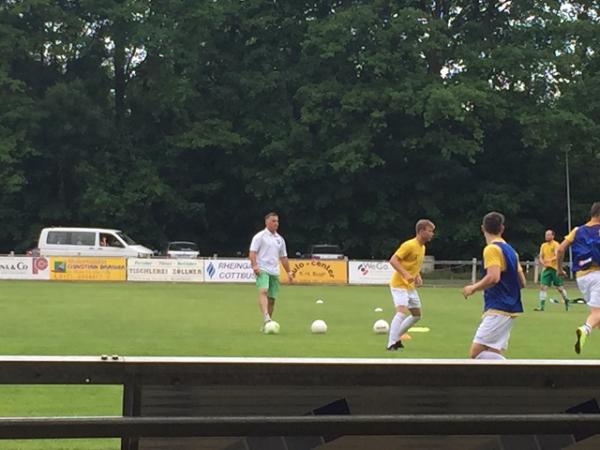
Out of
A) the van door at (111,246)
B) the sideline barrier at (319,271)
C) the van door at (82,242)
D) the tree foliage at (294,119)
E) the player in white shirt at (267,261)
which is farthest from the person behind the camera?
the tree foliage at (294,119)

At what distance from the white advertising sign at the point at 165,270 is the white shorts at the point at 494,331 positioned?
28589 mm

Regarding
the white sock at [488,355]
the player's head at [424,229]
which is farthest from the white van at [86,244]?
the white sock at [488,355]

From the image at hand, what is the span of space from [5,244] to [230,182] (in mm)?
12246

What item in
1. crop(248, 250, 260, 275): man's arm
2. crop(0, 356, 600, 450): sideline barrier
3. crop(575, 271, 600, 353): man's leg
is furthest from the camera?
crop(248, 250, 260, 275): man's arm

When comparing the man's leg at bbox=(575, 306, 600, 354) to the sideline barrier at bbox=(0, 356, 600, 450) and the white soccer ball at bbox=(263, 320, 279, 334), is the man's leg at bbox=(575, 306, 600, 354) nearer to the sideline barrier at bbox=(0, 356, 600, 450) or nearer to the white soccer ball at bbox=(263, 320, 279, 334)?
the white soccer ball at bbox=(263, 320, 279, 334)

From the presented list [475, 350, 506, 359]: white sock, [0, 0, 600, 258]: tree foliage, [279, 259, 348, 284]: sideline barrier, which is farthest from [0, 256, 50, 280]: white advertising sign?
[475, 350, 506, 359]: white sock

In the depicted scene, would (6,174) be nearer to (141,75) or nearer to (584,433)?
(141,75)

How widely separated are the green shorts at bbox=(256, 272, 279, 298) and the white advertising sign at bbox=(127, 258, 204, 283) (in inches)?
802

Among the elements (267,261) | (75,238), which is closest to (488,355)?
(267,261)

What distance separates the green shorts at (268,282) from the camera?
16562 mm

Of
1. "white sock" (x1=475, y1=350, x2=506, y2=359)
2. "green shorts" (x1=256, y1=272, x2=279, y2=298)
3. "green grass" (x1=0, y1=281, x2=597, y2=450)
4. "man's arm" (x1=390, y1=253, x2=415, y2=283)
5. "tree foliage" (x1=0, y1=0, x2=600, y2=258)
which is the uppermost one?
"tree foliage" (x1=0, y1=0, x2=600, y2=258)

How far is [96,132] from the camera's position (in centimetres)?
5128

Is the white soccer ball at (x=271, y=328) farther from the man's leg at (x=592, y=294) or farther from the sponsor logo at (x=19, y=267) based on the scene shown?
the sponsor logo at (x=19, y=267)

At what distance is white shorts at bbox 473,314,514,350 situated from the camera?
9.07m
